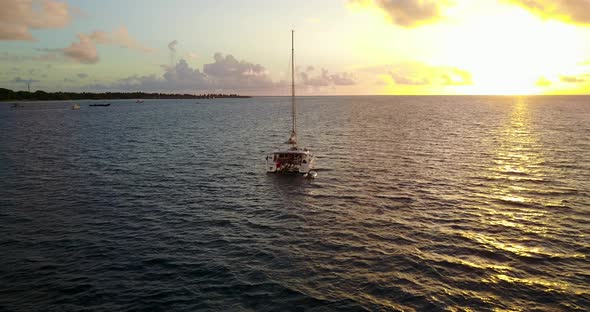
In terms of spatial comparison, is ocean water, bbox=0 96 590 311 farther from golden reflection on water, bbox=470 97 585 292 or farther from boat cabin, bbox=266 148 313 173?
boat cabin, bbox=266 148 313 173

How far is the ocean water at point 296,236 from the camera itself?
21.4 meters

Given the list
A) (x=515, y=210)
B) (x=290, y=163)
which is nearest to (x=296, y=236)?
(x=515, y=210)

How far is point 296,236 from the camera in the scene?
30109 millimetres

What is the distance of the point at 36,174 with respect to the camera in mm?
50719

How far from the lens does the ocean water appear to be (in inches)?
842

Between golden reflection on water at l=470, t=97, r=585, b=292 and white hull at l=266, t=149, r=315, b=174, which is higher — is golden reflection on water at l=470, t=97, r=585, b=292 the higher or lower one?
the lower one

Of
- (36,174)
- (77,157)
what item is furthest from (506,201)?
(77,157)

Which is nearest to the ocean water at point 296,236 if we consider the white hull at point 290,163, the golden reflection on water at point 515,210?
the golden reflection on water at point 515,210

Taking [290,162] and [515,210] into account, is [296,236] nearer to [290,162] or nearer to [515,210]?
[515,210]

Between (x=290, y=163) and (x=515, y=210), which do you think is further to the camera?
(x=290, y=163)

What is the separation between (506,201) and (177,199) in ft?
113

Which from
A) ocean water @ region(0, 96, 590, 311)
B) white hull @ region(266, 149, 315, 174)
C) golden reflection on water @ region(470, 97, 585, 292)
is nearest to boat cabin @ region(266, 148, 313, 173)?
white hull @ region(266, 149, 315, 174)

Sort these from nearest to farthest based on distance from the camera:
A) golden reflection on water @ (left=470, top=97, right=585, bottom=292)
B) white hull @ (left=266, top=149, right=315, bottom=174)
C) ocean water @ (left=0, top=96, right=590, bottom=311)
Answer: ocean water @ (left=0, top=96, right=590, bottom=311), golden reflection on water @ (left=470, top=97, right=585, bottom=292), white hull @ (left=266, top=149, right=315, bottom=174)

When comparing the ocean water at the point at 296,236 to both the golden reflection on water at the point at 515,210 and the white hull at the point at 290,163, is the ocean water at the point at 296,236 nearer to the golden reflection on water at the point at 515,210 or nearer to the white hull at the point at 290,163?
the golden reflection on water at the point at 515,210
